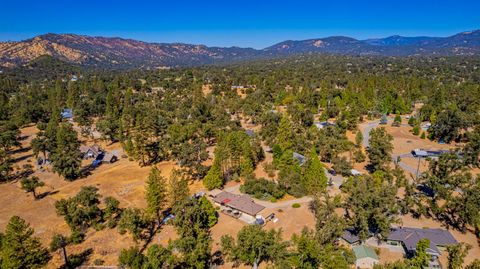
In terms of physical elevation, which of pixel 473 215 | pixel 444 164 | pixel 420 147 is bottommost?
pixel 420 147

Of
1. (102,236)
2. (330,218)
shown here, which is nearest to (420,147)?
(330,218)

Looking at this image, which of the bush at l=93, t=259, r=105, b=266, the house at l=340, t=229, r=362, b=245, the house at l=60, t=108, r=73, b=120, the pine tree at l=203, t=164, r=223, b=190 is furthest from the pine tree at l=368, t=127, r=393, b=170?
the house at l=60, t=108, r=73, b=120

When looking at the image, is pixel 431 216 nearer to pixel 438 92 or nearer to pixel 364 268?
pixel 364 268

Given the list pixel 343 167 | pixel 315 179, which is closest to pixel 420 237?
pixel 315 179

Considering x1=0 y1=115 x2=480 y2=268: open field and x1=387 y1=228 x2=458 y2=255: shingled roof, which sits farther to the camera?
x1=0 y1=115 x2=480 y2=268: open field

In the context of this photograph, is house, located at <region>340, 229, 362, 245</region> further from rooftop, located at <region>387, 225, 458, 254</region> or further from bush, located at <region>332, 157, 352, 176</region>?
bush, located at <region>332, 157, 352, 176</region>
